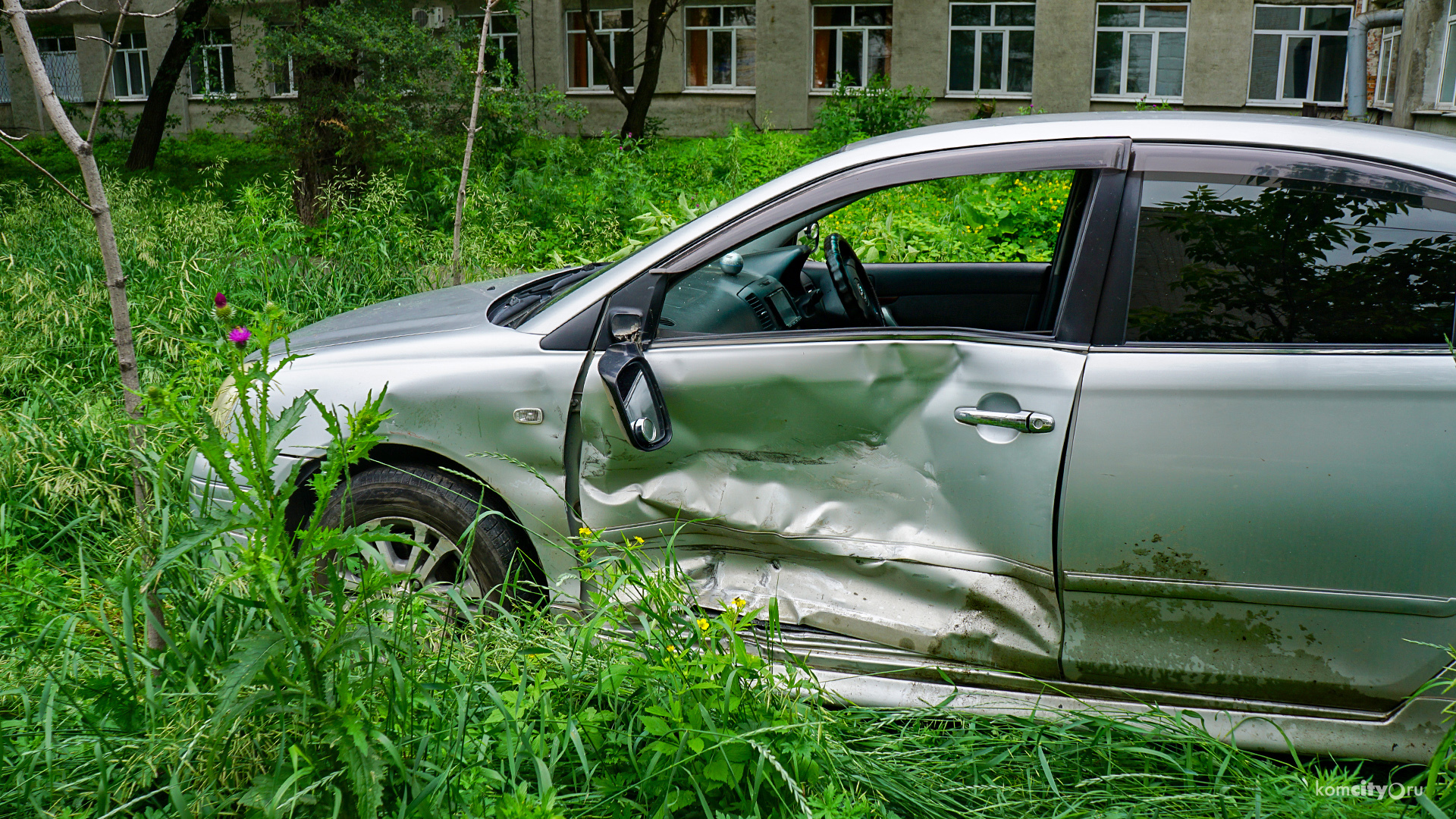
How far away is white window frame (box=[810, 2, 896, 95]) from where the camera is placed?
23797 millimetres

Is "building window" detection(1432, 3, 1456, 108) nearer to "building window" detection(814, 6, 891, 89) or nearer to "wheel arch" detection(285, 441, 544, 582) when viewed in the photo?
"building window" detection(814, 6, 891, 89)

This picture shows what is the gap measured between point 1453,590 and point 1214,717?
0.59m

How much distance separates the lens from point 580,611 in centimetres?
283

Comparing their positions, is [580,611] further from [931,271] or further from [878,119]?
[878,119]

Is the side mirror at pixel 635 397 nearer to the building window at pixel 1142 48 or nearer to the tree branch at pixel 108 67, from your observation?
the tree branch at pixel 108 67

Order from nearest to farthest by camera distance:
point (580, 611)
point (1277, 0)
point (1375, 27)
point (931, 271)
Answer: point (580, 611) → point (931, 271) → point (1375, 27) → point (1277, 0)

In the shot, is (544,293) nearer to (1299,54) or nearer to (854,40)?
(854,40)

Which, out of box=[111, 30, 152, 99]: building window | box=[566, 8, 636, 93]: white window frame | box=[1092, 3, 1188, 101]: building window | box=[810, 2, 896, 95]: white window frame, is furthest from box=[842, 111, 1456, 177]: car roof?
box=[111, 30, 152, 99]: building window

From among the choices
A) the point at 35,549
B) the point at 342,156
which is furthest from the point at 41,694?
the point at 342,156

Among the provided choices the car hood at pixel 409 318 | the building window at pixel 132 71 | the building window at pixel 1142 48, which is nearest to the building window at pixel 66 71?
the building window at pixel 132 71

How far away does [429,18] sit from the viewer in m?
11.3

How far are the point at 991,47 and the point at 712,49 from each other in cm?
663

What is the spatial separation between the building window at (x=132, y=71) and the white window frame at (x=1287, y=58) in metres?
29.5

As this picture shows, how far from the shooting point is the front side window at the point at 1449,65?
15250 millimetres
